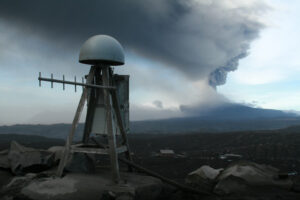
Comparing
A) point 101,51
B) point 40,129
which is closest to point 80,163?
point 101,51

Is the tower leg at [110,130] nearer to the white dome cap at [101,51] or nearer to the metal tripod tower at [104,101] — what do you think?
the metal tripod tower at [104,101]

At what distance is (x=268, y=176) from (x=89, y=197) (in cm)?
724

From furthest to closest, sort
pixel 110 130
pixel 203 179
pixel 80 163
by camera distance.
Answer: pixel 203 179
pixel 80 163
pixel 110 130

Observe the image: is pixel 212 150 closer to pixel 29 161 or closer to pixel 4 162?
pixel 29 161

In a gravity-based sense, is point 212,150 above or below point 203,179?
below

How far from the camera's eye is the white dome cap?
497 inches

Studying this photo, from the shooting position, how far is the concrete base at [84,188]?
1091 cm

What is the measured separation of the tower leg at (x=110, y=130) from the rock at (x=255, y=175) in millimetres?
4483

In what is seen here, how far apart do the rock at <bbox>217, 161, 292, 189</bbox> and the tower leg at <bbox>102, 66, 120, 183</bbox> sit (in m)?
4.48

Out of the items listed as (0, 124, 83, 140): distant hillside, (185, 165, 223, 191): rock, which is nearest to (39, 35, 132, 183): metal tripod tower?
(185, 165, 223, 191): rock

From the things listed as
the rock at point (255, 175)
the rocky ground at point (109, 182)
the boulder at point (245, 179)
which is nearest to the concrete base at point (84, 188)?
the rocky ground at point (109, 182)

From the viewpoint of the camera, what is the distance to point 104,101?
1338 centimetres

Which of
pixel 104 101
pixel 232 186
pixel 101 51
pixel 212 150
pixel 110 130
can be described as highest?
pixel 101 51

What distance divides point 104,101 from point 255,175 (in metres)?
6.68
